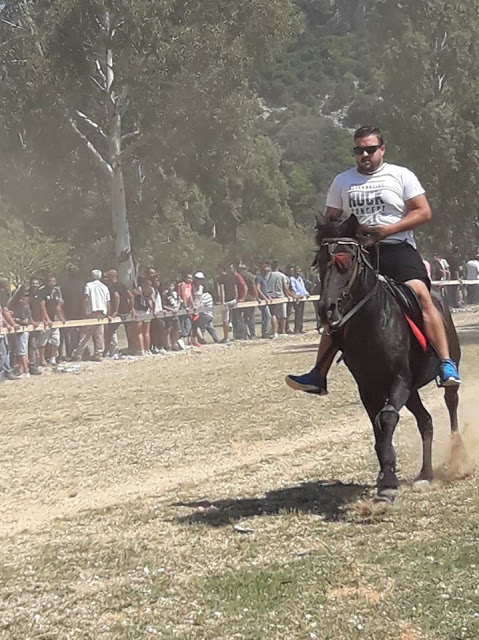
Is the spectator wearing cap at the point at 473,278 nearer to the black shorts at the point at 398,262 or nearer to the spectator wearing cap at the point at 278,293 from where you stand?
the spectator wearing cap at the point at 278,293

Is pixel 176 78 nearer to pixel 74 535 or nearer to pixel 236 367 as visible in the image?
pixel 236 367

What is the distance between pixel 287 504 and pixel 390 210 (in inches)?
91.2

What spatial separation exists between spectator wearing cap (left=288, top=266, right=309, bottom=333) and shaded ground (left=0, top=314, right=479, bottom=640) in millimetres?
15090

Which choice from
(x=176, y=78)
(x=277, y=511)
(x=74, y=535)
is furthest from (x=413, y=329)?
(x=176, y=78)

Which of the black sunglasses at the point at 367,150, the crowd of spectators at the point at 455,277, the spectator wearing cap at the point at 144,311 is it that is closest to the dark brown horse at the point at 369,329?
the black sunglasses at the point at 367,150

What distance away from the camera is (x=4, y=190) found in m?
46.7

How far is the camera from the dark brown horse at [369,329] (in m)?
6.76

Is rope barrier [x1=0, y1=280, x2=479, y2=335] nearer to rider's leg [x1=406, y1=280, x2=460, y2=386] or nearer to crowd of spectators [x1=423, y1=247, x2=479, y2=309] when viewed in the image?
crowd of spectators [x1=423, y1=247, x2=479, y2=309]

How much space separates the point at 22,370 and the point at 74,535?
13.5 m

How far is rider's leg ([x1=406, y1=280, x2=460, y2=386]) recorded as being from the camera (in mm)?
7348

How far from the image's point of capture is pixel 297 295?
92.4ft

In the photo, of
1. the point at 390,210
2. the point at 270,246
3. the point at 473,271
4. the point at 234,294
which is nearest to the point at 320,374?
the point at 390,210

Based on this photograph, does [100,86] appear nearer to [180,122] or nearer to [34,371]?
[180,122]

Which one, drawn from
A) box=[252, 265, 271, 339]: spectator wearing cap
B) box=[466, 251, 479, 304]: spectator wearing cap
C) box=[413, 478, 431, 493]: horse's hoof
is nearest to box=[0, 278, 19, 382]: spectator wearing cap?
box=[252, 265, 271, 339]: spectator wearing cap
